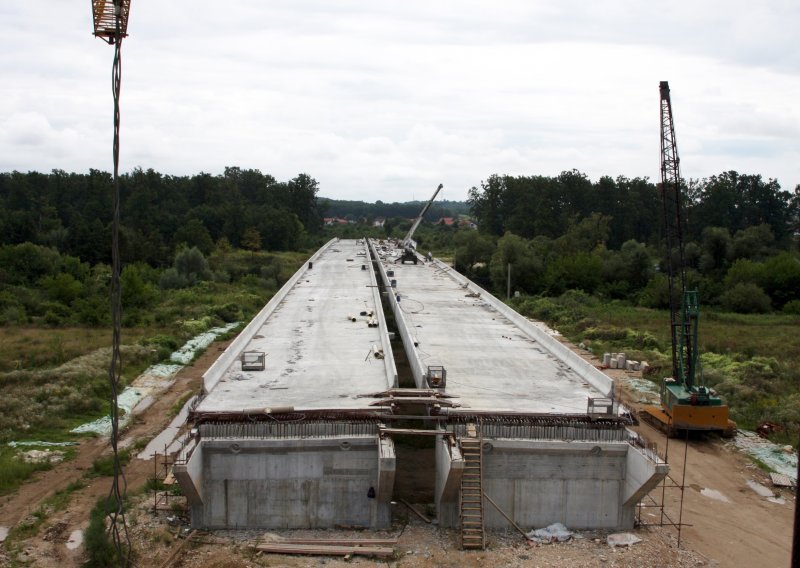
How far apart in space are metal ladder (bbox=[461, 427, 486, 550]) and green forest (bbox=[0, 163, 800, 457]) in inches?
501

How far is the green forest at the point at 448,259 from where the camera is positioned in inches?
1324

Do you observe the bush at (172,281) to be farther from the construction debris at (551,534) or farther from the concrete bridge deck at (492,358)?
the construction debris at (551,534)

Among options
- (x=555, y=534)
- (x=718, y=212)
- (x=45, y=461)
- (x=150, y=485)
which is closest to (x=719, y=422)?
(x=555, y=534)

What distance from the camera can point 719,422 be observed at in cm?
2447

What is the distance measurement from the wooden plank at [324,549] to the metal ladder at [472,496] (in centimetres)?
182

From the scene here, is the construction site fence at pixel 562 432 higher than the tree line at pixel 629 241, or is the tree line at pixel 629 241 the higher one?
the tree line at pixel 629 241

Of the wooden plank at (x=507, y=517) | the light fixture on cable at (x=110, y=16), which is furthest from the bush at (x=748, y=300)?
the light fixture on cable at (x=110, y=16)

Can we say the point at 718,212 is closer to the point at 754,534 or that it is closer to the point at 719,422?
the point at 719,422

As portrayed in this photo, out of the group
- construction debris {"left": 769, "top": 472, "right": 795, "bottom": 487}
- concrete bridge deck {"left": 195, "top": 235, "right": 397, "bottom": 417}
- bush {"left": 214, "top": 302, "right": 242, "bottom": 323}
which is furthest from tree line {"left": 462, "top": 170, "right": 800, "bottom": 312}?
bush {"left": 214, "top": 302, "right": 242, "bottom": 323}

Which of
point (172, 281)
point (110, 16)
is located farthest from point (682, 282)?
point (172, 281)

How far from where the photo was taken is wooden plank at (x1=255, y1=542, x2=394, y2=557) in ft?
54.3

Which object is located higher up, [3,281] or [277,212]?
[277,212]

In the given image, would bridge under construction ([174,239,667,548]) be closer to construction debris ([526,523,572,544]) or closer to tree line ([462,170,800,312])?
construction debris ([526,523,572,544])

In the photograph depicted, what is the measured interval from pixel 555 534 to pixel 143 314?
35.8 metres
